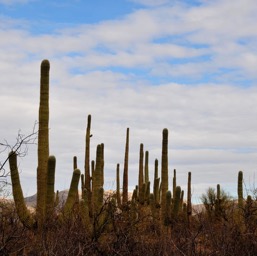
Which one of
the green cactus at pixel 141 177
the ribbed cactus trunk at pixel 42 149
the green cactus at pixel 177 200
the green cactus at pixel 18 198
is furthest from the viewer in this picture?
the green cactus at pixel 141 177

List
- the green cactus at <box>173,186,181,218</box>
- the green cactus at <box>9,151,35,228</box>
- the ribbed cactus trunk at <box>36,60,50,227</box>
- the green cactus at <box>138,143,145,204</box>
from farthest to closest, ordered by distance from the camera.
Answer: the green cactus at <box>138,143,145,204</box>
the green cactus at <box>173,186,181,218</box>
the ribbed cactus trunk at <box>36,60,50,227</box>
the green cactus at <box>9,151,35,228</box>

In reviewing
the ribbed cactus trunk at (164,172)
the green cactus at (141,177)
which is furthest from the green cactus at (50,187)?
the green cactus at (141,177)

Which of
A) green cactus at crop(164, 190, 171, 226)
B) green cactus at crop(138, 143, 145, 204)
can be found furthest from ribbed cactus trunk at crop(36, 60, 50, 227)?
green cactus at crop(138, 143, 145, 204)

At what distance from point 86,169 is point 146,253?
390 inches

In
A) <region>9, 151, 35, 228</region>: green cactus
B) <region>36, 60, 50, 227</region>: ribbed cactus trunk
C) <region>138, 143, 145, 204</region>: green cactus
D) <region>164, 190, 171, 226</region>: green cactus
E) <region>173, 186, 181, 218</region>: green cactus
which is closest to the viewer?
<region>9, 151, 35, 228</region>: green cactus

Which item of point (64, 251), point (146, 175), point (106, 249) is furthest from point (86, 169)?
point (64, 251)

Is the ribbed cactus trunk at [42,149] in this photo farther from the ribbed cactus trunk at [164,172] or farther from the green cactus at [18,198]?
the ribbed cactus trunk at [164,172]

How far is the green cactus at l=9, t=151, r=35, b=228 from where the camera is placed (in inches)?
445

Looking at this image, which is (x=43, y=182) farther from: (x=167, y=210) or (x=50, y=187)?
(x=167, y=210)

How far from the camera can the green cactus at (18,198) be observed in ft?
37.1

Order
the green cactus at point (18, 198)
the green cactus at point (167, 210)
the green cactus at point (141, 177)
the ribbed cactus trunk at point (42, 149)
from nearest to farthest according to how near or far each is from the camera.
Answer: the green cactus at point (18, 198)
the ribbed cactus trunk at point (42, 149)
the green cactus at point (167, 210)
the green cactus at point (141, 177)

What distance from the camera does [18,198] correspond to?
37.7 feet

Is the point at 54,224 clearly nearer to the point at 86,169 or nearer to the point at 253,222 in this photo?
the point at 253,222

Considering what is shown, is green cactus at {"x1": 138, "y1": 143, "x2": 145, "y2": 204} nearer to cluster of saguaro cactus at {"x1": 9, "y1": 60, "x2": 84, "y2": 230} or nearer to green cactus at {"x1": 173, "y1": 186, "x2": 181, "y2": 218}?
green cactus at {"x1": 173, "y1": 186, "x2": 181, "y2": 218}
